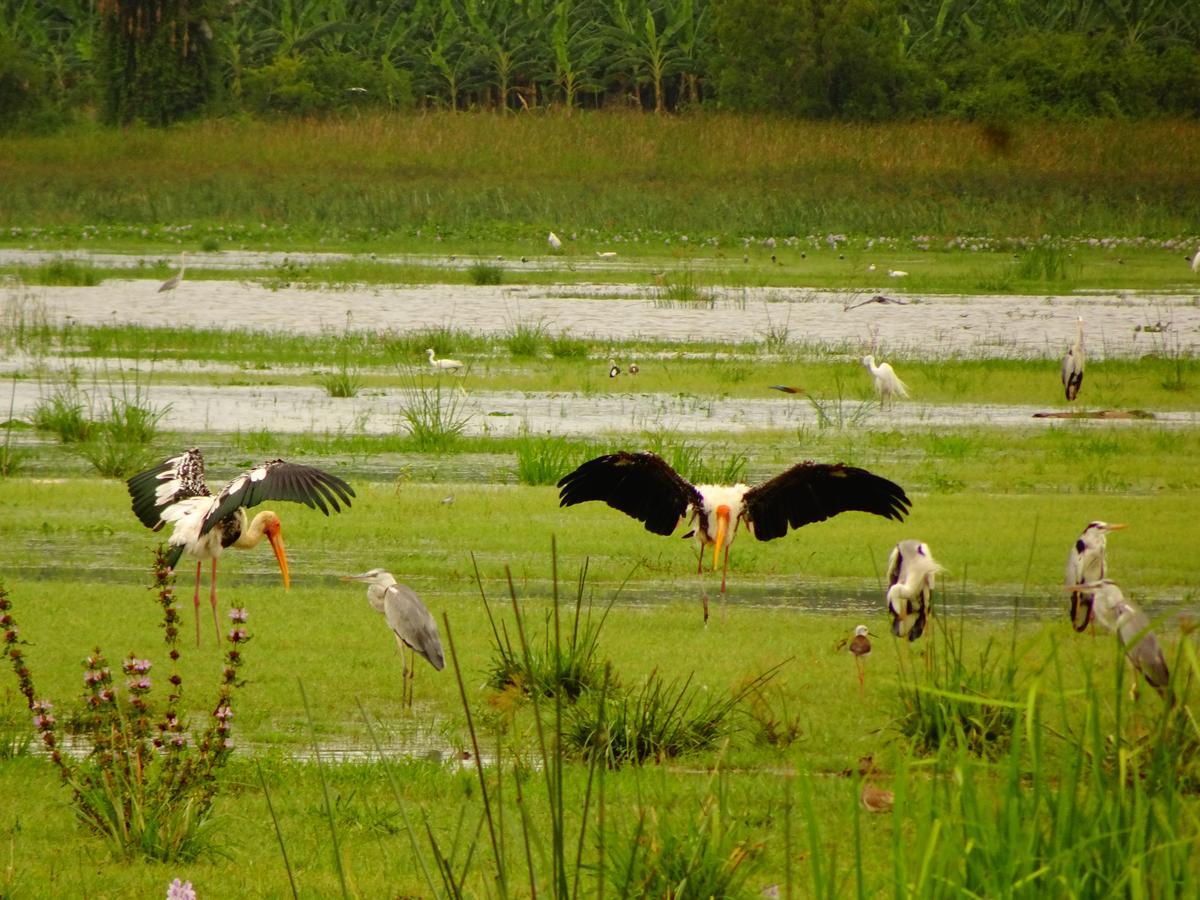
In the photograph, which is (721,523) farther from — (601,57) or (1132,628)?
(601,57)

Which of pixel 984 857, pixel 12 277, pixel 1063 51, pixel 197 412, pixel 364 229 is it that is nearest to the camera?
pixel 984 857

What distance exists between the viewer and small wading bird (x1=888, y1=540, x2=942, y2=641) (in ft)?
24.2

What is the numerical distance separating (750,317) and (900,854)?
2095 cm

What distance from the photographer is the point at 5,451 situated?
42.2 ft

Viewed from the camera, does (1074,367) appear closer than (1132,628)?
Answer: No

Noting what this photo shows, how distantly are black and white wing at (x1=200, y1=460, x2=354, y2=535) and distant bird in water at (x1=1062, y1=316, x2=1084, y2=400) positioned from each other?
9.20 m

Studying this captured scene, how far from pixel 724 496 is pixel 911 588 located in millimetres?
1276

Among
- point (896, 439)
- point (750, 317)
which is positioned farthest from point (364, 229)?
point (896, 439)

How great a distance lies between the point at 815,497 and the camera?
8125 mm

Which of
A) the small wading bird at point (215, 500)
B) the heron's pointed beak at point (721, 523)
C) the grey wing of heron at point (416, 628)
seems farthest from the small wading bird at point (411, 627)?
the heron's pointed beak at point (721, 523)

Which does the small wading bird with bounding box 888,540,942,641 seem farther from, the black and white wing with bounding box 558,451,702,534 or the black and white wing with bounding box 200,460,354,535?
the black and white wing with bounding box 200,460,354,535

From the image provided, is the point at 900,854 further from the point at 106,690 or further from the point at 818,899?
the point at 106,690

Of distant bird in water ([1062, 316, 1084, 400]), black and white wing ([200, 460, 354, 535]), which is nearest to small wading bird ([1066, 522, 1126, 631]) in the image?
black and white wing ([200, 460, 354, 535])

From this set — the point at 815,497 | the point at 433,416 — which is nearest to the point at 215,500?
the point at 815,497
